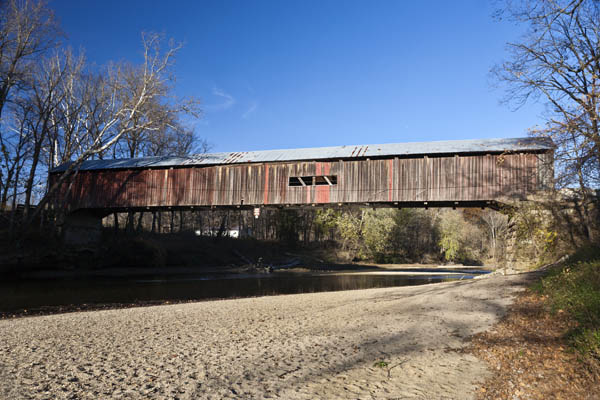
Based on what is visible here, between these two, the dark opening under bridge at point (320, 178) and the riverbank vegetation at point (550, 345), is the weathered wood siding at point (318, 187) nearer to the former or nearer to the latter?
the dark opening under bridge at point (320, 178)

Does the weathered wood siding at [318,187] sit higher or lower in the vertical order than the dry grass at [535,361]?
higher

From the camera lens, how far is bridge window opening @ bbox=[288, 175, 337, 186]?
22.5 meters

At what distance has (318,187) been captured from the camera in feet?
73.9

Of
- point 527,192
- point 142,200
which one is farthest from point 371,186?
point 142,200

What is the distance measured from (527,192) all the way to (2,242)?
28.4 m

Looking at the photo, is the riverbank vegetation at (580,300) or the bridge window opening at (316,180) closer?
the riverbank vegetation at (580,300)

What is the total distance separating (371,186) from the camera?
2164cm

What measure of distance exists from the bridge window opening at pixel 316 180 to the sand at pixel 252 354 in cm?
1319

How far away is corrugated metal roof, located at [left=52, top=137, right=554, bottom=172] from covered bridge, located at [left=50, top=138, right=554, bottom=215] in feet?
0.16

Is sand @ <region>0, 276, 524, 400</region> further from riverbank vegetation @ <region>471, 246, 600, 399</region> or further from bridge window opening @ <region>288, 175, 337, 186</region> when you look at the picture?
bridge window opening @ <region>288, 175, 337, 186</region>

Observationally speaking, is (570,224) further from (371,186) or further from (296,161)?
(296,161)

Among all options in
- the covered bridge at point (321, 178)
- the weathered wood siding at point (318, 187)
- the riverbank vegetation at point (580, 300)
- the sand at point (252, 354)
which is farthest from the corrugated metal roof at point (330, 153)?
the sand at point (252, 354)

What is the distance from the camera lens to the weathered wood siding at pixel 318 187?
19.7 m

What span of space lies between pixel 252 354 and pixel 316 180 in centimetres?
1755
